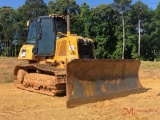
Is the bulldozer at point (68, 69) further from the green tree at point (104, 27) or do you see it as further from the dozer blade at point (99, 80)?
the green tree at point (104, 27)

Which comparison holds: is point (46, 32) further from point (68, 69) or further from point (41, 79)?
point (68, 69)

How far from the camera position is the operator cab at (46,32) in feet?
34.1

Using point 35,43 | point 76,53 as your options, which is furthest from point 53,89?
point 35,43

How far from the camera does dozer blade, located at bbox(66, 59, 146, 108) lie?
789cm

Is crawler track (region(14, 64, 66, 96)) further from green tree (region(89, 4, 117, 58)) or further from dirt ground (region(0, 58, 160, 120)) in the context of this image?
green tree (region(89, 4, 117, 58))

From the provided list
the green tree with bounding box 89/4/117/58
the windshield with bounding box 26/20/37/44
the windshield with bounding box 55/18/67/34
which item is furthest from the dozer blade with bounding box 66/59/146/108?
the green tree with bounding box 89/4/117/58

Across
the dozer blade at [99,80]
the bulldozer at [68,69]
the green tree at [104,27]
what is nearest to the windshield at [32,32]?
the bulldozer at [68,69]

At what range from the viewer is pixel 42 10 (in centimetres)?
5634

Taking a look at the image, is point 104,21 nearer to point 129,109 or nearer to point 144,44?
point 144,44

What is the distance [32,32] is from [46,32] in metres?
0.87

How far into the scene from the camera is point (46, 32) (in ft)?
34.8

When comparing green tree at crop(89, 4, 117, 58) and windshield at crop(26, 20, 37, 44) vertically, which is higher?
green tree at crop(89, 4, 117, 58)

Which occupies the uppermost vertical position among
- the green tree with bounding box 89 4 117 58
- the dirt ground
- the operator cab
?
the green tree with bounding box 89 4 117 58

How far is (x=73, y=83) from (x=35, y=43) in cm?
349
